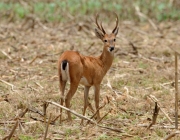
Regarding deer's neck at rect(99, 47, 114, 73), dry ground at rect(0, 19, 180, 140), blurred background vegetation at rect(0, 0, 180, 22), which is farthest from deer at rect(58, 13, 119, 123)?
blurred background vegetation at rect(0, 0, 180, 22)

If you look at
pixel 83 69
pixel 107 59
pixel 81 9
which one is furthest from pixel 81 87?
pixel 81 9

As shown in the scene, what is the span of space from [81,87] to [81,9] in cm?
860

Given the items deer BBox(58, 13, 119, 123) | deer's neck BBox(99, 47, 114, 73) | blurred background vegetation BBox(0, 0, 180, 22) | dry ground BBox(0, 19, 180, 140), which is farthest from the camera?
blurred background vegetation BBox(0, 0, 180, 22)

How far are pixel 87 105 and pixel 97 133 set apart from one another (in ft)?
3.53

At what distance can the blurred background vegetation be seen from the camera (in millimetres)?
17203

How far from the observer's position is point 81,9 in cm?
1789

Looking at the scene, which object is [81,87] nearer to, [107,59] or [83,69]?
[107,59]

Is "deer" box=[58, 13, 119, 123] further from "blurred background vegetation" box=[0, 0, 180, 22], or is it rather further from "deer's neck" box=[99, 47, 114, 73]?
"blurred background vegetation" box=[0, 0, 180, 22]

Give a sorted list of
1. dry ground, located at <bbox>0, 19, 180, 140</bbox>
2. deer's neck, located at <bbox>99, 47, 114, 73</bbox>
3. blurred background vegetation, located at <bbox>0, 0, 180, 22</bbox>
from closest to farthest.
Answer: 1. dry ground, located at <bbox>0, 19, 180, 140</bbox>
2. deer's neck, located at <bbox>99, 47, 114, 73</bbox>
3. blurred background vegetation, located at <bbox>0, 0, 180, 22</bbox>

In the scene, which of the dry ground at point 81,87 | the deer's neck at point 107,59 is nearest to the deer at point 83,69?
the deer's neck at point 107,59

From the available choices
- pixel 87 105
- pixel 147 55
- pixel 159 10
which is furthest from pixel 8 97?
pixel 159 10

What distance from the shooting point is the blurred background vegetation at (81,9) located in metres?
17.2

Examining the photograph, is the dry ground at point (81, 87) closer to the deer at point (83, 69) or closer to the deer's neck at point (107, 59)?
the deer at point (83, 69)

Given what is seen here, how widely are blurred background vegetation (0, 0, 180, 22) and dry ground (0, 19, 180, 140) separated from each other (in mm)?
730
